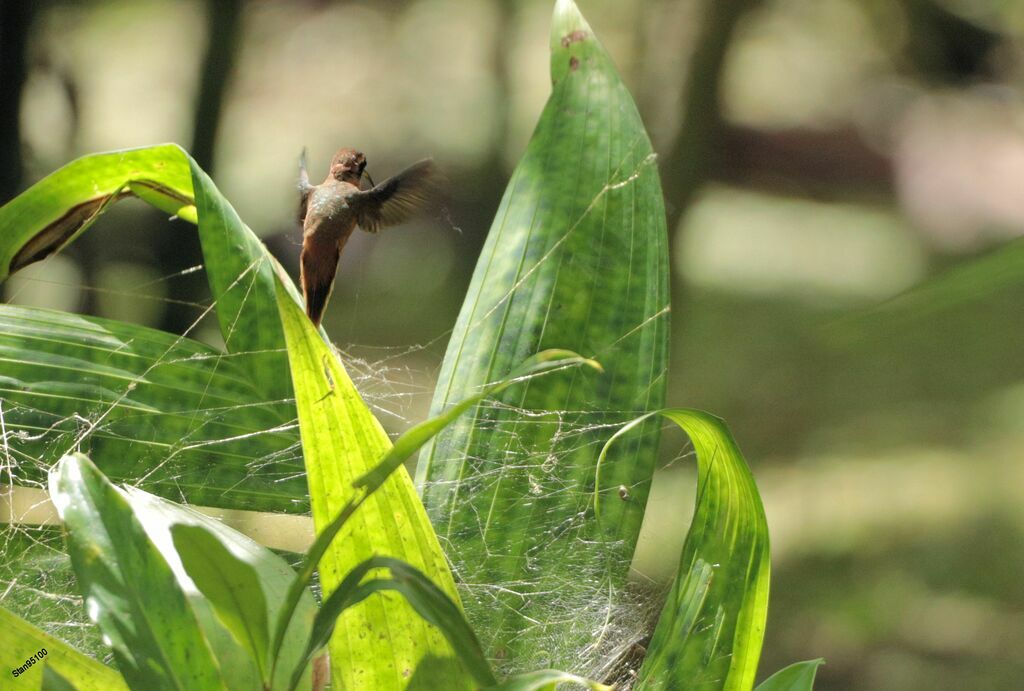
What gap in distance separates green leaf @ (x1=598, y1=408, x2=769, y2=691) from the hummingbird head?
0.53ft

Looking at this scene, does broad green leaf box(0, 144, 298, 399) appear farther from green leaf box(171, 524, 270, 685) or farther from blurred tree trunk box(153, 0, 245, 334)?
blurred tree trunk box(153, 0, 245, 334)

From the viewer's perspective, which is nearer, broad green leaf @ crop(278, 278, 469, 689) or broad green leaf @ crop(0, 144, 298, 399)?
broad green leaf @ crop(278, 278, 469, 689)

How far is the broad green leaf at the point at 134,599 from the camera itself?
22 centimetres

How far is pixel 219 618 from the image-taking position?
222mm

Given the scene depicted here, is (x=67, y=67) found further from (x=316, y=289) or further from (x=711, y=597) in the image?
(x=711, y=597)

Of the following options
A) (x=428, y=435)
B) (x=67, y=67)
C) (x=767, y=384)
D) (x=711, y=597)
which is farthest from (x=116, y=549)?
(x=67, y=67)

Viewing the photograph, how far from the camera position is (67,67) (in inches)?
37.0

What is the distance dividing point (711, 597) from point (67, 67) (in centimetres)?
98

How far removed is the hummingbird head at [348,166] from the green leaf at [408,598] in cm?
18

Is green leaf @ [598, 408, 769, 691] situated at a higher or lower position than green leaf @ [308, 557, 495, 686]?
lower

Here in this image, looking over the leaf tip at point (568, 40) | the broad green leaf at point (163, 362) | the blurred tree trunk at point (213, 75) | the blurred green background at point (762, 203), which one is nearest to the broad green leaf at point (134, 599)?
the broad green leaf at point (163, 362)

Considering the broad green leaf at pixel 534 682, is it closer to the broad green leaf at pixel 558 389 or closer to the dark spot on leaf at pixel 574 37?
the broad green leaf at pixel 558 389

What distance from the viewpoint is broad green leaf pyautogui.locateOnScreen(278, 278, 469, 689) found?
0.82 ft

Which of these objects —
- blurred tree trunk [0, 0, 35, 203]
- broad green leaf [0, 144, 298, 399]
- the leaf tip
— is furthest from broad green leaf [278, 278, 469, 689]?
blurred tree trunk [0, 0, 35, 203]
